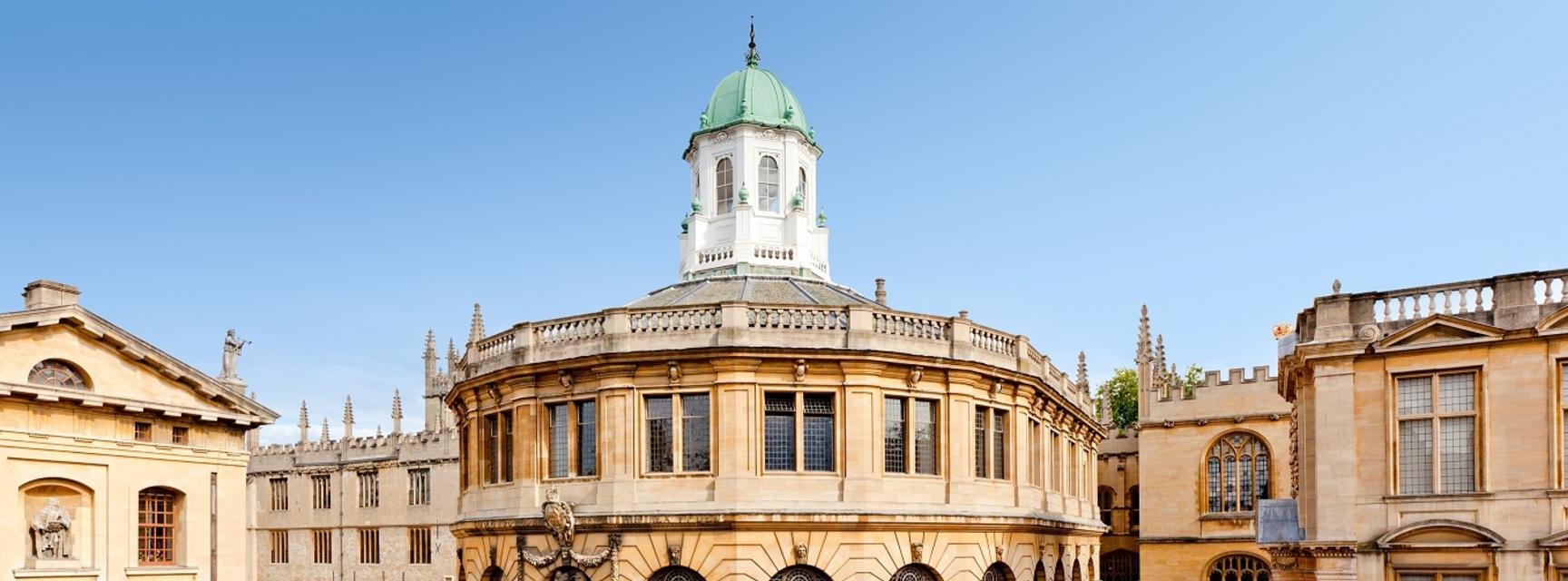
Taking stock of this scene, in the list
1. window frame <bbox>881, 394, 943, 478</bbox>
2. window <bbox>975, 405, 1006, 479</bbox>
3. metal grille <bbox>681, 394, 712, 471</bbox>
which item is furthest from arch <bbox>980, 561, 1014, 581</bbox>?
metal grille <bbox>681, 394, 712, 471</bbox>

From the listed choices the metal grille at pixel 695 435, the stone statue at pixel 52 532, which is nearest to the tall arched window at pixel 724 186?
the metal grille at pixel 695 435

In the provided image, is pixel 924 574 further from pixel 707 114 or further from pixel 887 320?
pixel 707 114

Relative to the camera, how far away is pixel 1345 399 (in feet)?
88.0

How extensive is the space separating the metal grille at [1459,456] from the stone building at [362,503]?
54581 millimetres

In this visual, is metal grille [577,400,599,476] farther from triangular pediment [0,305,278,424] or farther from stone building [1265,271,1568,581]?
stone building [1265,271,1568,581]

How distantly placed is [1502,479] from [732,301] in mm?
17173

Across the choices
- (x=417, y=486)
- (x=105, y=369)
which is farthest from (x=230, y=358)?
(x=417, y=486)

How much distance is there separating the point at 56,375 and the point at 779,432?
837 inches

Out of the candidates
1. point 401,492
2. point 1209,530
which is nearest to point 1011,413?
point 1209,530

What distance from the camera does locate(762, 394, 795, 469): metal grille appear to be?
113 ft

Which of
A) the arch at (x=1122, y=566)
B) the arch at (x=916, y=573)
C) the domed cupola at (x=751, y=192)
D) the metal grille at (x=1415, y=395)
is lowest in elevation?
the arch at (x=1122, y=566)

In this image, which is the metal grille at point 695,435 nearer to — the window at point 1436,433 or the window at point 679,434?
the window at point 679,434

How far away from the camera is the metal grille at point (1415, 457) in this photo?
26328mm

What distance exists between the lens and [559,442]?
35.9 meters
